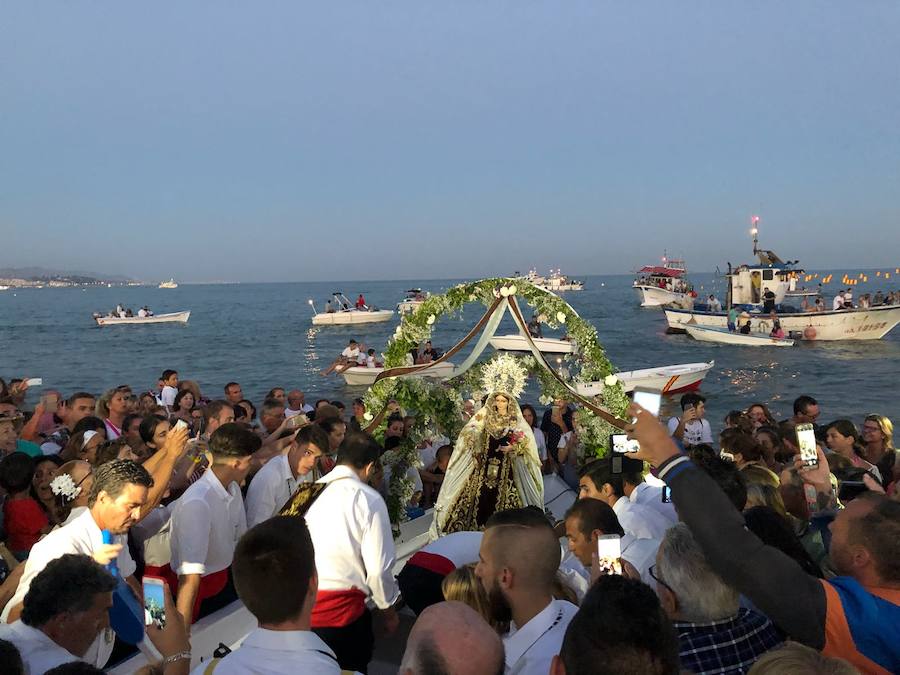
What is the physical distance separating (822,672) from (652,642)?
460mm

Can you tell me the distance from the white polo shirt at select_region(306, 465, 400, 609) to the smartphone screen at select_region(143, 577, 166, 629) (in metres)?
1.13

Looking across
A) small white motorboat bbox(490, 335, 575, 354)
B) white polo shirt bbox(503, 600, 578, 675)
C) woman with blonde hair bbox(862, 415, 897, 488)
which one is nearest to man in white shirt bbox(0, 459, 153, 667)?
white polo shirt bbox(503, 600, 578, 675)

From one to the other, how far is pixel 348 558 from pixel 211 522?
109 cm

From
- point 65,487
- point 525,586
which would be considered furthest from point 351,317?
point 525,586

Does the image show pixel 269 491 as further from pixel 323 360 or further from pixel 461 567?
pixel 323 360

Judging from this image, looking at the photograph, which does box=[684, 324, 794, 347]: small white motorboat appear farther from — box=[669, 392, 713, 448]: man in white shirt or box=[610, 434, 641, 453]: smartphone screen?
box=[610, 434, 641, 453]: smartphone screen

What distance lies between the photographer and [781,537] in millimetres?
3188

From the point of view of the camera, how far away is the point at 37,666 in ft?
8.42

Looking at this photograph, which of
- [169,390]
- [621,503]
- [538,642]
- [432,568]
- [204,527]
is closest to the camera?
[538,642]

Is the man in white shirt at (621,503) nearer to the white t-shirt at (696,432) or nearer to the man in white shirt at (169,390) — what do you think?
the white t-shirt at (696,432)

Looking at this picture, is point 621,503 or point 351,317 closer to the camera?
point 621,503

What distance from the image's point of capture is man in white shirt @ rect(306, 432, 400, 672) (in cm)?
374

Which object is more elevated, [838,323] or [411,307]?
[411,307]

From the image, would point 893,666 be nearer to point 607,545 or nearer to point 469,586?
point 607,545
